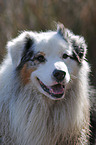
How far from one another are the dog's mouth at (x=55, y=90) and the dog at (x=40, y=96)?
14 mm

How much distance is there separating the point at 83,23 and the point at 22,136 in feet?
12.9

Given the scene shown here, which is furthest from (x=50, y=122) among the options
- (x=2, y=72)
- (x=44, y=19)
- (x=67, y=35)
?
(x=44, y=19)

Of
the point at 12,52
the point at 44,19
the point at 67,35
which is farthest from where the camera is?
the point at 44,19

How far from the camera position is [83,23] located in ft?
20.9

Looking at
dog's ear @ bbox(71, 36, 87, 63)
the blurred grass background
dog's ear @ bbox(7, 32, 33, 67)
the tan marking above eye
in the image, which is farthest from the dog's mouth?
the blurred grass background

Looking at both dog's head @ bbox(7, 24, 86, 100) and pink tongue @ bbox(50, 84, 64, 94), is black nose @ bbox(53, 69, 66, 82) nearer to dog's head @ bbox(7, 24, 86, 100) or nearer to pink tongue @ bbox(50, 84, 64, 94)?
dog's head @ bbox(7, 24, 86, 100)

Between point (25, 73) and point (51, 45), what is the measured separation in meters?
0.46

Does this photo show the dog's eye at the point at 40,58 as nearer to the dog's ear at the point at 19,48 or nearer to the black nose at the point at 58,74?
the dog's ear at the point at 19,48

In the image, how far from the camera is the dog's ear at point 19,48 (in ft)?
10.2

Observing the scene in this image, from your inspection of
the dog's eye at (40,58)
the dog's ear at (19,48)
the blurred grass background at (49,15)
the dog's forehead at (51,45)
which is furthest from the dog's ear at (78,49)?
the blurred grass background at (49,15)

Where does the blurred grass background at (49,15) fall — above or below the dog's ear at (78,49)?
above

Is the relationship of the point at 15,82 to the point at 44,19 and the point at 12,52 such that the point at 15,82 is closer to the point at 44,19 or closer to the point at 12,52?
the point at 12,52

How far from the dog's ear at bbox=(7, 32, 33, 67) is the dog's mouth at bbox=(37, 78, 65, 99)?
37cm

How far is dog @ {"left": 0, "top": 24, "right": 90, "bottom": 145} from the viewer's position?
122 inches
